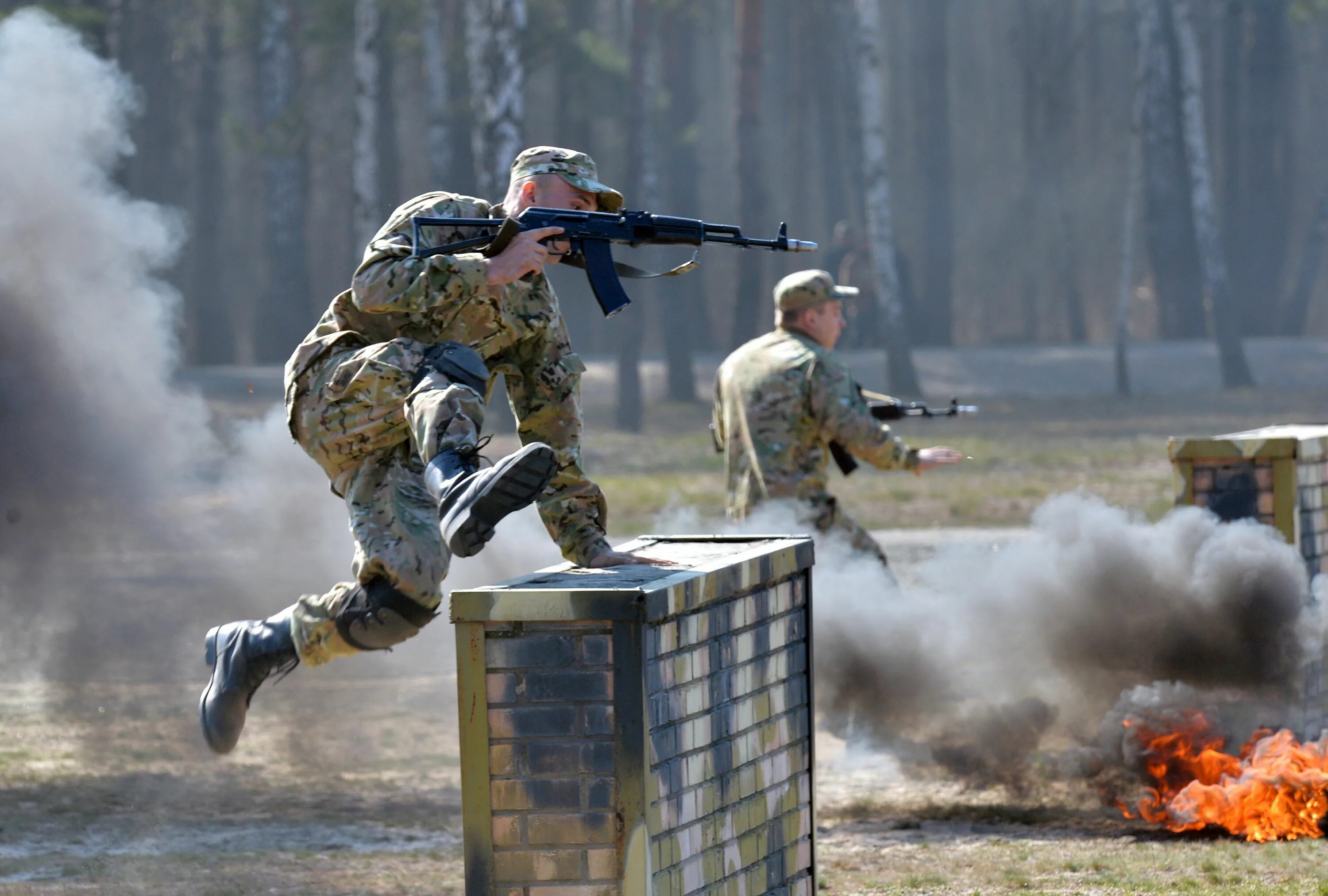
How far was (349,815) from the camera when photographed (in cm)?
679

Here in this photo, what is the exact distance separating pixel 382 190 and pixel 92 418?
2039cm

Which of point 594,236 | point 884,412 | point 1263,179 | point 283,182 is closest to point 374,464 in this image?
point 594,236

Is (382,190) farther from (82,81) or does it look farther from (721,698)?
(721,698)

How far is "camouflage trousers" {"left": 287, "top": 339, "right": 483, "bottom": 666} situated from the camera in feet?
16.3

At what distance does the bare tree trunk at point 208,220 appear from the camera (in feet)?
94.8

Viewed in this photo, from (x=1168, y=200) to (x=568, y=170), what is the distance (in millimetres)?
22792

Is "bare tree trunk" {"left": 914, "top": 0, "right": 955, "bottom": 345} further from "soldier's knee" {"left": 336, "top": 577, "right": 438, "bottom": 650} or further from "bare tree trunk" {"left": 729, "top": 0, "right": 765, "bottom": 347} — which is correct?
"soldier's knee" {"left": 336, "top": 577, "right": 438, "bottom": 650}

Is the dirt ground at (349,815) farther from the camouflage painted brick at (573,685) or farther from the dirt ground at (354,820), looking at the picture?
the camouflage painted brick at (573,685)

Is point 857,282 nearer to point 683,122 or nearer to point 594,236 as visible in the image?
point 683,122

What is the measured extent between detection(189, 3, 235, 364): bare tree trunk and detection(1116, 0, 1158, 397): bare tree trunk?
12.9 m

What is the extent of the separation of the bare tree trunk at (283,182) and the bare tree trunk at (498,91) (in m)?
7.51

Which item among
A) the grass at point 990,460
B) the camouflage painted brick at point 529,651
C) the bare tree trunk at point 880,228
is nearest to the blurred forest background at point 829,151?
the bare tree trunk at point 880,228

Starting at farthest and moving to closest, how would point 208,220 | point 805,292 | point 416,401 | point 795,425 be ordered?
point 208,220, point 805,292, point 795,425, point 416,401

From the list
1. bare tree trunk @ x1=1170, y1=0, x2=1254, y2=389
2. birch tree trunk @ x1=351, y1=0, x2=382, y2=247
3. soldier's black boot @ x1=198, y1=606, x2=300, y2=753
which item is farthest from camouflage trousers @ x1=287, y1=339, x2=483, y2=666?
bare tree trunk @ x1=1170, y1=0, x2=1254, y2=389
